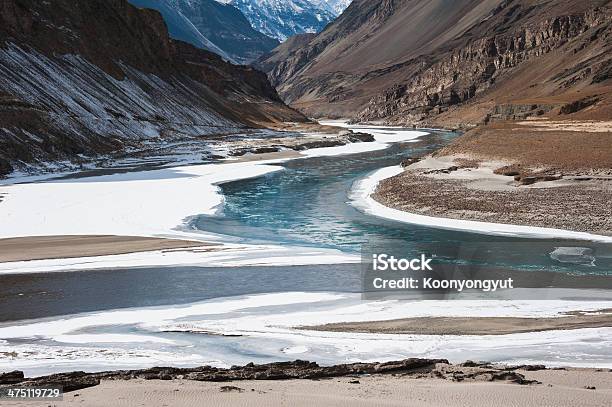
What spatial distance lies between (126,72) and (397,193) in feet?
210

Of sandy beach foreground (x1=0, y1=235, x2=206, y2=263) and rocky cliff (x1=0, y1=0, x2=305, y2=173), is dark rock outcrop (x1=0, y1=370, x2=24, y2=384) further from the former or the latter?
rocky cliff (x1=0, y1=0, x2=305, y2=173)

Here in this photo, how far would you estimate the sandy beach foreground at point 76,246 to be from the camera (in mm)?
23094

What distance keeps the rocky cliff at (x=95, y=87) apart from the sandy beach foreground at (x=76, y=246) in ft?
77.7

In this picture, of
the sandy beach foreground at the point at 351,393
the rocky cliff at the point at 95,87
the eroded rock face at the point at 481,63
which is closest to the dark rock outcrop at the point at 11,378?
the sandy beach foreground at the point at 351,393

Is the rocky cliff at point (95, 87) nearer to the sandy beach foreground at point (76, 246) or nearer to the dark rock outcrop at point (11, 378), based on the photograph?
the sandy beach foreground at point (76, 246)

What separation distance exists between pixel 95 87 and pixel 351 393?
75.1 meters

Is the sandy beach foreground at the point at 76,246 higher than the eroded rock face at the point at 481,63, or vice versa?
the eroded rock face at the point at 481,63

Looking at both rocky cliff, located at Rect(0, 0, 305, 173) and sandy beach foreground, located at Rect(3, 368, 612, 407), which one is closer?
sandy beach foreground, located at Rect(3, 368, 612, 407)

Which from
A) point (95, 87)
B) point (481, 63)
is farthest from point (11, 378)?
point (481, 63)

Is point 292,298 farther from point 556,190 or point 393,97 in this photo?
point 393,97

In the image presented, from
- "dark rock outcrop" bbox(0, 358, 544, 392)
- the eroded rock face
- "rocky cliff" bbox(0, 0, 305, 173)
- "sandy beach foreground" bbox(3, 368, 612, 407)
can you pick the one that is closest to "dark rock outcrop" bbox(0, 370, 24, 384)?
"dark rock outcrop" bbox(0, 358, 544, 392)

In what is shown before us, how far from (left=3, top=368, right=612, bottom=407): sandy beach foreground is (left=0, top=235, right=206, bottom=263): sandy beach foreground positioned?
13909 mm

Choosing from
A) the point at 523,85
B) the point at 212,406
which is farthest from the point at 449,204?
the point at 523,85

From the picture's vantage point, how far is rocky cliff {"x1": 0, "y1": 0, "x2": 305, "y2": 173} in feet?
187
